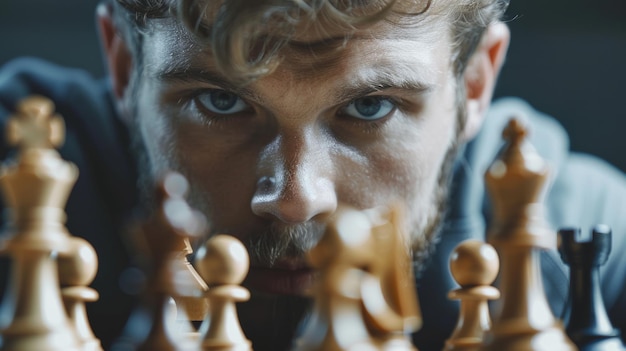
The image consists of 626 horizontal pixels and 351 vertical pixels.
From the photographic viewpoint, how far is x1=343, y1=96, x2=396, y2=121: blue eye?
1.08 meters

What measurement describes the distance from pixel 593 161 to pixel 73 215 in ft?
3.48

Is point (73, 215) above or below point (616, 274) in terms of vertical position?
above

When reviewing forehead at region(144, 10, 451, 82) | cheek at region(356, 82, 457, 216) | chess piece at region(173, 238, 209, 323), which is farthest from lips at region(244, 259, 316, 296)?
chess piece at region(173, 238, 209, 323)

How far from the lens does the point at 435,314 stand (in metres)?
1.56

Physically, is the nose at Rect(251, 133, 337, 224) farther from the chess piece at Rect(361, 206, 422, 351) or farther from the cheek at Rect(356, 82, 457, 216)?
the chess piece at Rect(361, 206, 422, 351)

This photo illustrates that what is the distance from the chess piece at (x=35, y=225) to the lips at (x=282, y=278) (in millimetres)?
541

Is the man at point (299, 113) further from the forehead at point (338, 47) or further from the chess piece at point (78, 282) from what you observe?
the chess piece at point (78, 282)

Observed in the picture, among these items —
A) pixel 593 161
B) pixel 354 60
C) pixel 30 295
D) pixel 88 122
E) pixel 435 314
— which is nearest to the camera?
pixel 30 295

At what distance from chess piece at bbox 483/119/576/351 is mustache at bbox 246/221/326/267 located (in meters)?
0.34

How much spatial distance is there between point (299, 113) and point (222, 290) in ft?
1.37

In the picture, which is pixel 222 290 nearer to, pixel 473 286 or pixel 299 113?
pixel 473 286

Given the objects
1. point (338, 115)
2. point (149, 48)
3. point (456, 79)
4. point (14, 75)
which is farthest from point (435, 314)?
point (14, 75)

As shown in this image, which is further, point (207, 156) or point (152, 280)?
point (207, 156)

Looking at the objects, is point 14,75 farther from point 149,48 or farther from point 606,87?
point 606,87
